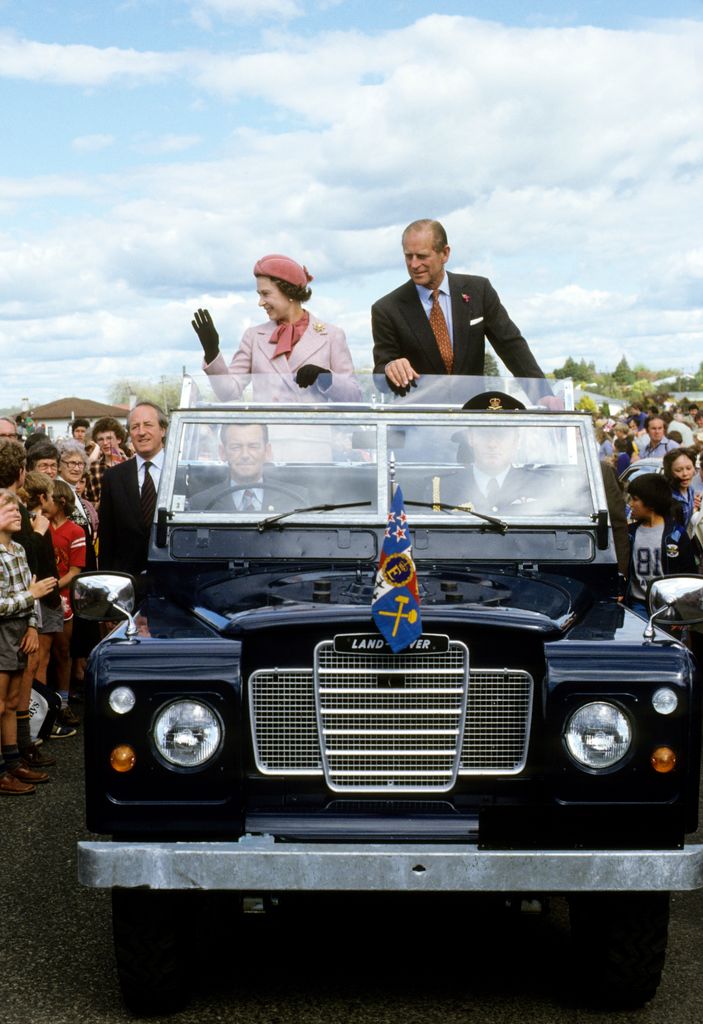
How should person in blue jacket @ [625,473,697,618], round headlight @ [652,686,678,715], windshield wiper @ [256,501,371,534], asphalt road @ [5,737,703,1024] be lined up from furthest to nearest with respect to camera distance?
person in blue jacket @ [625,473,697,618] → windshield wiper @ [256,501,371,534] → asphalt road @ [5,737,703,1024] → round headlight @ [652,686,678,715]

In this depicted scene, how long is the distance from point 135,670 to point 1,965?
1510 mm

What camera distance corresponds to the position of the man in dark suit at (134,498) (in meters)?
7.55

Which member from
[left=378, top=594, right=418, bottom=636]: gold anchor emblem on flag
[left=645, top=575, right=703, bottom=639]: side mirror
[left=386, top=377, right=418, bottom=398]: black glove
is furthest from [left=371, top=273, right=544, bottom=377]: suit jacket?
[left=378, top=594, right=418, bottom=636]: gold anchor emblem on flag

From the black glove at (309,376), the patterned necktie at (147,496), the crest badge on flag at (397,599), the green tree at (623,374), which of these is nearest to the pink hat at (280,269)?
the black glove at (309,376)

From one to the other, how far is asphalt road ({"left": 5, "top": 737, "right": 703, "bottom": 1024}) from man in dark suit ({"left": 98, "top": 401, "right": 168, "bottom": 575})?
2.12 m

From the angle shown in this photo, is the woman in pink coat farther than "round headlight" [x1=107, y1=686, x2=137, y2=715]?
Yes

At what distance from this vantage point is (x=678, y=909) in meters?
5.54

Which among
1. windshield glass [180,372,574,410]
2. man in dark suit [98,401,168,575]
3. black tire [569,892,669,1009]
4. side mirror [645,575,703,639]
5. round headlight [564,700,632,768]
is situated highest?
windshield glass [180,372,574,410]

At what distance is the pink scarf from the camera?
639 centimetres

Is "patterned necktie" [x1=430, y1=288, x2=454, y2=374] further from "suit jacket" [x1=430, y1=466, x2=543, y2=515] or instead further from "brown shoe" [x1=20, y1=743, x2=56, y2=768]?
"brown shoe" [x1=20, y1=743, x2=56, y2=768]

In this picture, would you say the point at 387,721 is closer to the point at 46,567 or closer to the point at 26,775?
the point at 26,775

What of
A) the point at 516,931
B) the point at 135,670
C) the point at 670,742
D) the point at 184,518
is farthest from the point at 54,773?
the point at 670,742

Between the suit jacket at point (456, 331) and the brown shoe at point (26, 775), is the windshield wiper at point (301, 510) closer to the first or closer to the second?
the suit jacket at point (456, 331)

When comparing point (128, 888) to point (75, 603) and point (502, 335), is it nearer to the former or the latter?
point (75, 603)
